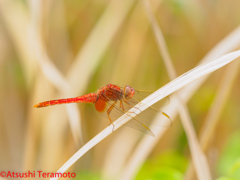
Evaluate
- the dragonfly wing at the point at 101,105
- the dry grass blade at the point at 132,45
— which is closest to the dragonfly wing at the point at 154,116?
the dragonfly wing at the point at 101,105

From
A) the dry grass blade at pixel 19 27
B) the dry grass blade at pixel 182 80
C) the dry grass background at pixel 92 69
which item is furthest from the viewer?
the dry grass blade at pixel 19 27

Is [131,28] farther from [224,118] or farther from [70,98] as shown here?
[224,118]

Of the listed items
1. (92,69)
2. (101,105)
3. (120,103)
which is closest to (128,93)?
(120,103)

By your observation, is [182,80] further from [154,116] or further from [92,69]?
[92,69]

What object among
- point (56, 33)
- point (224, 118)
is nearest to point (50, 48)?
point (56, 33)

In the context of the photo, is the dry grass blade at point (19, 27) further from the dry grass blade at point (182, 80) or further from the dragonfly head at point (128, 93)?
the dry grass blade at point (182, 80)
